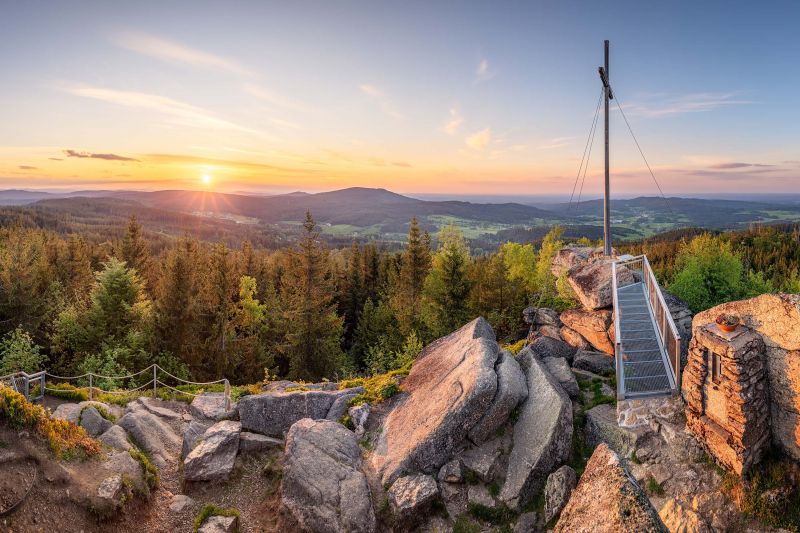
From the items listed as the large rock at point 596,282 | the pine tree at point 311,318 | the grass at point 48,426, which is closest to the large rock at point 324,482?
the grass at point 48,426

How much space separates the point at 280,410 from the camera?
15367mm

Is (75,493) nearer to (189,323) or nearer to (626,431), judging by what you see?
(626,431)

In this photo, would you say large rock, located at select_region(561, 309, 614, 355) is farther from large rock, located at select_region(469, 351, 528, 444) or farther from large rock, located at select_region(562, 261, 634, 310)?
large rock, located at select_region(469, 351, 528, 444)

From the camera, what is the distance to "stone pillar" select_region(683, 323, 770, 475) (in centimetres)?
868

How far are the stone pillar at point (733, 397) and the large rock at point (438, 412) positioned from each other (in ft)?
17.7

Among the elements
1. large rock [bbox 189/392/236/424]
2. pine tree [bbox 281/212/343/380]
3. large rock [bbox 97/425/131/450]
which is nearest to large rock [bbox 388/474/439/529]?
large rock [bbox 189/392/236/424]

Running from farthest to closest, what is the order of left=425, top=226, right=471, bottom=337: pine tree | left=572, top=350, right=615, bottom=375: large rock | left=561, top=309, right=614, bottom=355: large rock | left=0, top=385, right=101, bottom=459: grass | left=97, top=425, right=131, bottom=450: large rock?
left=425, top=226, right=471, bottom=337: pine tree, left=561, top=309, right=614, bottom=355: large rock, left=572, top=350, right=615, bottom=375: large rock, left=97, top=425, right=131, bottom=450: large rock, left=0, top=385, right=101, bottom=459: grass

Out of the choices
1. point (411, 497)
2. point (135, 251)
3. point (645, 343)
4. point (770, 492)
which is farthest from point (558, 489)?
point (135, 251)

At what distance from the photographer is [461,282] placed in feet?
109

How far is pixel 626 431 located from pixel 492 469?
377 centimetres

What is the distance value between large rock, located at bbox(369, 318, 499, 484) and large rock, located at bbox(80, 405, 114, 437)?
10.0 metres

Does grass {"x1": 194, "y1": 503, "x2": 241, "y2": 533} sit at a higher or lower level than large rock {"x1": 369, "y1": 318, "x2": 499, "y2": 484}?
lower

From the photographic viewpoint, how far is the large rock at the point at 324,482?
10.7m

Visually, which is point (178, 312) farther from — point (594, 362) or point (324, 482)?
point (594, 362)
